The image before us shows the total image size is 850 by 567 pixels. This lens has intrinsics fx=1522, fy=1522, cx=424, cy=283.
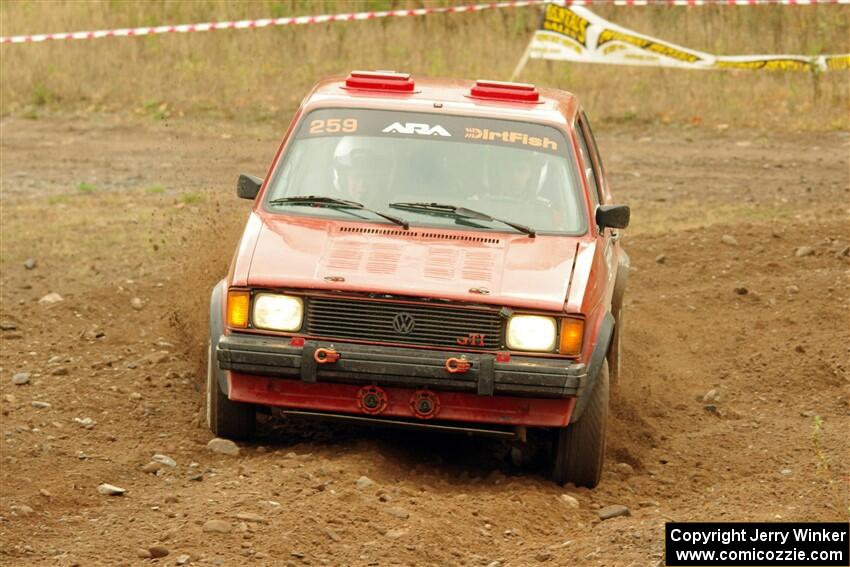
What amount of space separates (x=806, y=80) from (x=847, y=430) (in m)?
12.5

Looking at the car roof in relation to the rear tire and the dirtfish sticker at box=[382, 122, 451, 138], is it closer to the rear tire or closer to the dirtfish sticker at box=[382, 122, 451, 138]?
the dirtfish sticker at box=[382, 122, 451, 138]

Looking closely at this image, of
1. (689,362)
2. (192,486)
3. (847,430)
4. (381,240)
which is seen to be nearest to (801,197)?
(689,362)

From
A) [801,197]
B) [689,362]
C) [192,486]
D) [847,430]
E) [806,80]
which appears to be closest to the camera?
[192,486]

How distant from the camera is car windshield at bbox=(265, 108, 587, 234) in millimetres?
7680

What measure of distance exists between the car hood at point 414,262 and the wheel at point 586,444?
21.0 inches

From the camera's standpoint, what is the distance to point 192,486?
22.4 feet

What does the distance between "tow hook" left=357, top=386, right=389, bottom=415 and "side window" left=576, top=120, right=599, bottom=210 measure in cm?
169

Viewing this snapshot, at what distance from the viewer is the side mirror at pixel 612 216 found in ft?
25.4

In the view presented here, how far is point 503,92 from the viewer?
27.3 feet

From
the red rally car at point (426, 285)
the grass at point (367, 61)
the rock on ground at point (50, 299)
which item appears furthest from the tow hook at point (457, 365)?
the grass at point (367, 61)

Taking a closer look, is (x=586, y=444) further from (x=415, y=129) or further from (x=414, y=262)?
(x=415, y=129)

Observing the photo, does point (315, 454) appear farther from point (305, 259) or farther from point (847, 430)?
point (847, 430)

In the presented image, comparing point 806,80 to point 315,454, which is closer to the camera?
point 315,454

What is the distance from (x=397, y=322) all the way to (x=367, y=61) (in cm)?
1421
